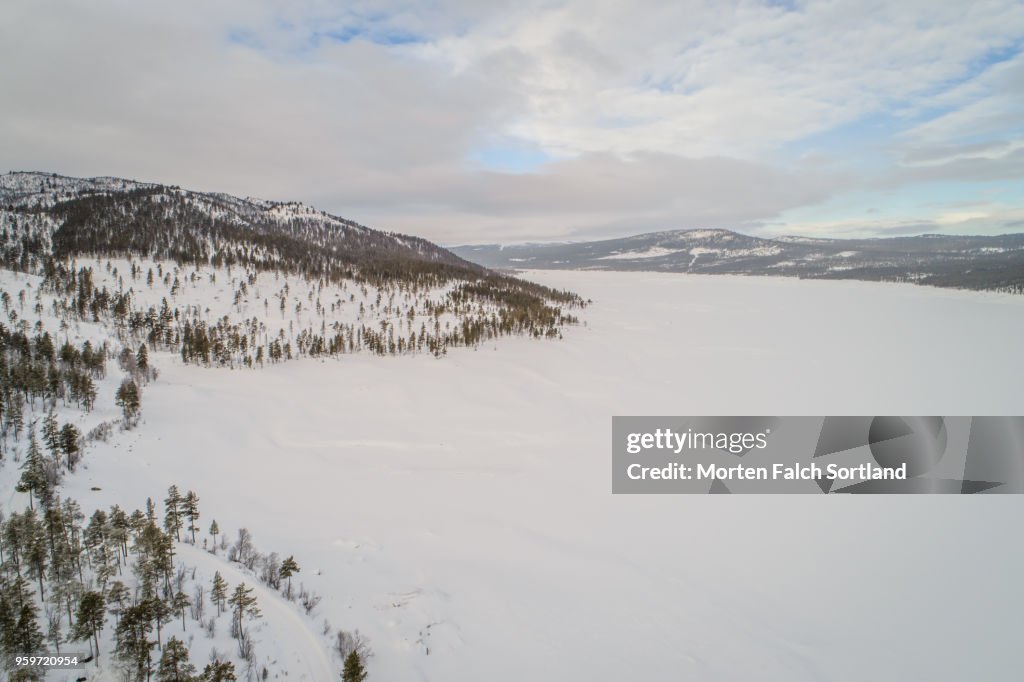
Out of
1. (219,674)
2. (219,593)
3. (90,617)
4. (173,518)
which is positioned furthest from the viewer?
(173,518)

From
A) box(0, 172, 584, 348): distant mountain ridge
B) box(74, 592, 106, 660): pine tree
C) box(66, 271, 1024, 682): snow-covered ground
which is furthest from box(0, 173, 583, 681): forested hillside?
box(66, 271, 1024, 682): snow-covered ground

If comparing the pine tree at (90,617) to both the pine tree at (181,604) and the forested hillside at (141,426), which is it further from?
the pine tree at (181,604)

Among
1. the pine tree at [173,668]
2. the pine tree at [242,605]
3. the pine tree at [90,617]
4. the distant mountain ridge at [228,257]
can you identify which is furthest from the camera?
the distant mountain ridge at [228,257]

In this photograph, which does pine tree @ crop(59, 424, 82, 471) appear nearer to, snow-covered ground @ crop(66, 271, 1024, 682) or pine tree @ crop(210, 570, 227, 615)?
snow-covered ground @ crop(66, 271, 1024, 682)

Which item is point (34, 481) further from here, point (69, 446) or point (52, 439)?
point (52, 439)

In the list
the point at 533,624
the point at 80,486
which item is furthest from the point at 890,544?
the point at 80,486

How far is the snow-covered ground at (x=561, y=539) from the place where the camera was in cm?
1298

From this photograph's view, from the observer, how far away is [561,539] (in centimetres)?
1919

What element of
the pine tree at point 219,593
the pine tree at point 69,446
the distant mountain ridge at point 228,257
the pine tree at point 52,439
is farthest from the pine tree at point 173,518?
the distant mountain ridge at point 228,257

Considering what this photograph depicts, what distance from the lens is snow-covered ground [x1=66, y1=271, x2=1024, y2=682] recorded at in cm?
1298

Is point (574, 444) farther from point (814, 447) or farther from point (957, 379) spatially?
point (957, 379)

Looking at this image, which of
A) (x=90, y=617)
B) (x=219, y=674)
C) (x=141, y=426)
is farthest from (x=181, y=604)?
(x=141, y=426)

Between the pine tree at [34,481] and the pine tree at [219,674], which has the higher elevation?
the pine tree at [34,481]

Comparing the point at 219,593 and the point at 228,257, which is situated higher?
the point at 228,257
